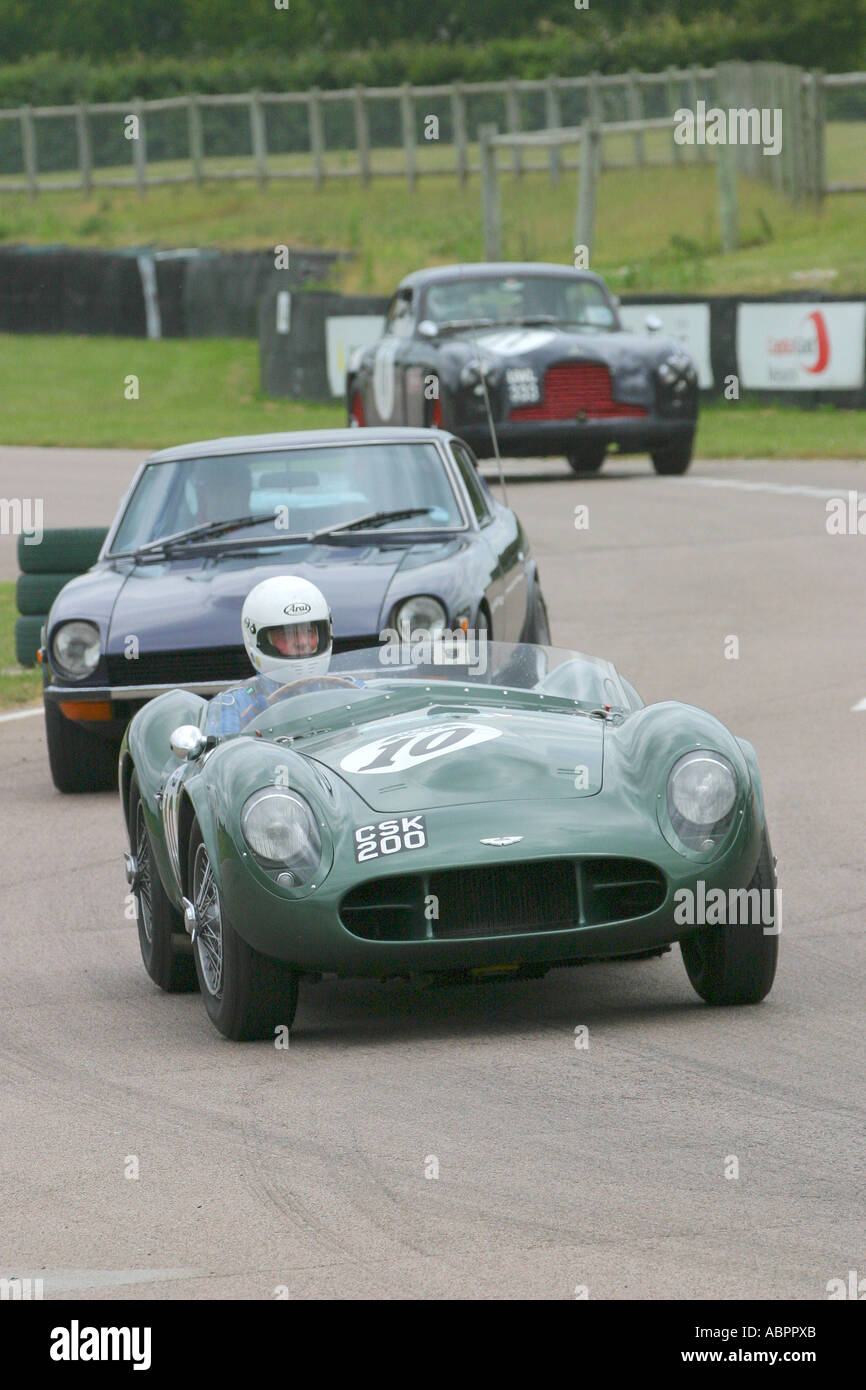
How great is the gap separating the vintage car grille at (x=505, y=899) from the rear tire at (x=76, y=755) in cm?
442

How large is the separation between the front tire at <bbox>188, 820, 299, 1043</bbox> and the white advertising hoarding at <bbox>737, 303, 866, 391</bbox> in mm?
19049

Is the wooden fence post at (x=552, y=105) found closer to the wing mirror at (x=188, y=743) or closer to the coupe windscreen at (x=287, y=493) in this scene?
the coupe windscreen at (x=287, y=493)

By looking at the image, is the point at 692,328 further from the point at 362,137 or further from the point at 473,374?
the point at 362,137

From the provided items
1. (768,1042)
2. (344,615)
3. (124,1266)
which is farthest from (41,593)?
(124,1266)

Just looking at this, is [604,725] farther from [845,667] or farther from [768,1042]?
[845,667]

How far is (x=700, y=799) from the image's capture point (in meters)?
6.03

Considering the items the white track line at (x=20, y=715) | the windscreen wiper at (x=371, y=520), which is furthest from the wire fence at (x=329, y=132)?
the windscreen wiper at (x=371, y=520)

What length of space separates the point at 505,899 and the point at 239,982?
68 cm

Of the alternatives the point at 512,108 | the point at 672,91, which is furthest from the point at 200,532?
the point at 512,108

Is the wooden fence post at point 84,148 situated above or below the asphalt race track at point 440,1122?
above

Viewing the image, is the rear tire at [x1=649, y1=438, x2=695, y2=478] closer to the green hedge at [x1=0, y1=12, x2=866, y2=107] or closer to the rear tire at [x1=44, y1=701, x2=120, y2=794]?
the rear tire at [x1=44, y1=701, x2=120, y2=794]

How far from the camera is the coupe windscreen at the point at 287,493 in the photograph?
1072cm

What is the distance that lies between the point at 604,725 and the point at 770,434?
733 inches

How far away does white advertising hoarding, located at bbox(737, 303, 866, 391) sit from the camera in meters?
24.7
